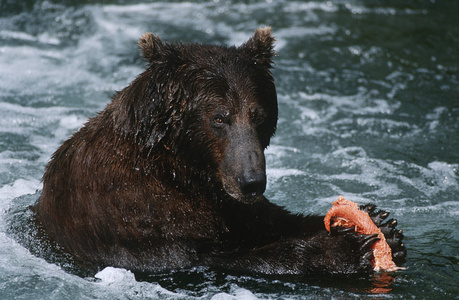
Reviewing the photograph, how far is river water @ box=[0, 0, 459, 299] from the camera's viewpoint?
494 cm

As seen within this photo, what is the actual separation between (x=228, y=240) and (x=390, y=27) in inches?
377

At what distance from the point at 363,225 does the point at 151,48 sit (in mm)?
2127

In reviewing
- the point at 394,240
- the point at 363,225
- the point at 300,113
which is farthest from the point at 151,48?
the point at 300,113

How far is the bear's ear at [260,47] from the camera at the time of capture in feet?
17.2

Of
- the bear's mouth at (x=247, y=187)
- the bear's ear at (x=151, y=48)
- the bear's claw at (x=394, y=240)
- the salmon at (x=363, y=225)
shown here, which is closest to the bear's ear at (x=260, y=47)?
the bear's ear at (x=151, y=48)

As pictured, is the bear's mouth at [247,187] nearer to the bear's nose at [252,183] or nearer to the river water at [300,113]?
Answer: the bear's nose at [252,183]

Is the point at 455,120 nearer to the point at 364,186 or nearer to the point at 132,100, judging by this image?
the point at 364,186

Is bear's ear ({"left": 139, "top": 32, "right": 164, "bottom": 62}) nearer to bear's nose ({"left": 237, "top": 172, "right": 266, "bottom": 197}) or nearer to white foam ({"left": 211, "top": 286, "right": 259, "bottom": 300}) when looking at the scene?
bear's nose ({"left": 237, "top": 172, "right": 266, "bottom": 197})

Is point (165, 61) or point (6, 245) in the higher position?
point (165, 61)

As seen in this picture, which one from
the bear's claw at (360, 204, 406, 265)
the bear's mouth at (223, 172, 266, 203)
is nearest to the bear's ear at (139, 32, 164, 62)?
the bear's mouth at (223, 172, 266, 203)

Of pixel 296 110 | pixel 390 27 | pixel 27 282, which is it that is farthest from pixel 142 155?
pixel 390 27

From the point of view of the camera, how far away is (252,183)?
4.50 m

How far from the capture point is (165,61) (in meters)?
5.00

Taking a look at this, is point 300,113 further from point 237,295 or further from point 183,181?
point 237,295
